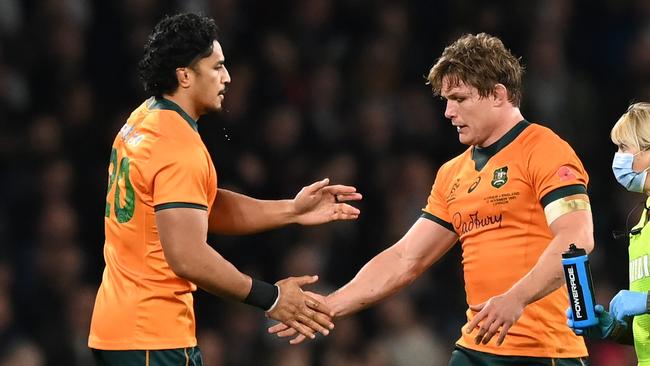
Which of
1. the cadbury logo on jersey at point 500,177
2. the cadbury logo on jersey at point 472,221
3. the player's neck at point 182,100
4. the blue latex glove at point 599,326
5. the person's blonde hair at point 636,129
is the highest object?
the player's neck at point 182,100

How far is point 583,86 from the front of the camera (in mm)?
9367

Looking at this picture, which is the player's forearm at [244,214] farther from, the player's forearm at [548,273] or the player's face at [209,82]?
the player's forearm at [548,273]

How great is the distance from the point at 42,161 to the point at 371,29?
10.2ft

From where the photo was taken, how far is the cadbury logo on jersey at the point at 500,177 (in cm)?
458

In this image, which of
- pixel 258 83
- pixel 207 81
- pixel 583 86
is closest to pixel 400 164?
pixel 258 83

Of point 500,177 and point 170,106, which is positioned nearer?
point 170,106

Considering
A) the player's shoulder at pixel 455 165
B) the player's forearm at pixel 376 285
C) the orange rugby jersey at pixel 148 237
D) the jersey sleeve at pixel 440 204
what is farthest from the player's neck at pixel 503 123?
the orange rugby jersey at pixel 148 237

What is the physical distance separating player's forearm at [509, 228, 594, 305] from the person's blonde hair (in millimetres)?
419

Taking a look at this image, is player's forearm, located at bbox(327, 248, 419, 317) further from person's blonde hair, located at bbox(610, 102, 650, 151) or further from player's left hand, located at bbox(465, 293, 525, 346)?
person's blonde hair, located at bbox(610, 102, 650, 151)

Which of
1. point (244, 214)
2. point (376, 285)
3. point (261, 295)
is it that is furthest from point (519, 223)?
point (244, 214)

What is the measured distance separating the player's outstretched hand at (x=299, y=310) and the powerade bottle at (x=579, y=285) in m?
1.04

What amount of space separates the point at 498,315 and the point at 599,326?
42 centimetres

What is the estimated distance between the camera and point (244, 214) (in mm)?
4957

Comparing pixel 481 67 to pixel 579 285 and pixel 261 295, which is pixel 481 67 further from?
pixel 261 295
